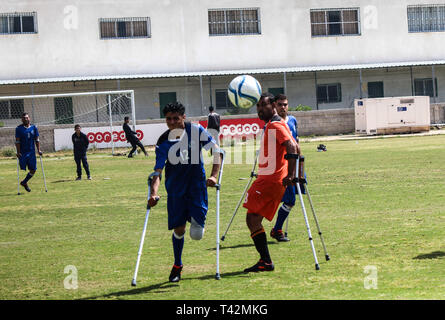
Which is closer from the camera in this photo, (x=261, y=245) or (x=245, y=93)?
(x=261, y=245)

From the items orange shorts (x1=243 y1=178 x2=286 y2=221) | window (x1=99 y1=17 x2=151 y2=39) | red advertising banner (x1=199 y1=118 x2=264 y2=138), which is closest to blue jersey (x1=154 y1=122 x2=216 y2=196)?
orange shorts (x1=243 y1=178 x2=286 y2=221)

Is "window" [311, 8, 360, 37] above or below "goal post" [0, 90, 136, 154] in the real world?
above

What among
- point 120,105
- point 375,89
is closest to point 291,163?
point 120,105

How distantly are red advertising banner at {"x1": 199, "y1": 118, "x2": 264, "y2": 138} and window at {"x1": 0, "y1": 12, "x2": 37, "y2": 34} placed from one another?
12301mm

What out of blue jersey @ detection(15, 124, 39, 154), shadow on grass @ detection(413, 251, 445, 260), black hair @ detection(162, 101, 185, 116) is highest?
black hair @ detection(162, 101, 185, 116)

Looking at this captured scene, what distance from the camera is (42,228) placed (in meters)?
13.0

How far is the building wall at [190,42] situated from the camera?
42438 millimetres

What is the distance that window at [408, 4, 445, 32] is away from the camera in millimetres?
47875

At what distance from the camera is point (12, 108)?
42.3 m

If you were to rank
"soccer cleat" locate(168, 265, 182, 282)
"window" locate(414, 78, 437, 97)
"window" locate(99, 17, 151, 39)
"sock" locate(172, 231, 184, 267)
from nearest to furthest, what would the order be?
1. "soccer cleat" locate(168, 265, 182, 282)
2. "sock" locate(172, 231, 184, 267)
3. "window" locate(99, 17, 151, 39)
4. "window" locate(414, 78, 437, 97)

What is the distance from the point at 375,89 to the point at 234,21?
1091 centimetres

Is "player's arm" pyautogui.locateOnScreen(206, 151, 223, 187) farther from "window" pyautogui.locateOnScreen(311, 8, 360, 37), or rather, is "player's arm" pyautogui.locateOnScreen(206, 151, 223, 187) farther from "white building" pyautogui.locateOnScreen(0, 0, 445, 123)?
"window" pyautogui.locateOnScreen(311, 8, 360, 37)

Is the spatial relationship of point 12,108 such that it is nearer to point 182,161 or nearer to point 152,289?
point 182,161

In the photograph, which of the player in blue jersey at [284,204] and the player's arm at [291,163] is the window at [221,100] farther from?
the player's arm at [291,163]
